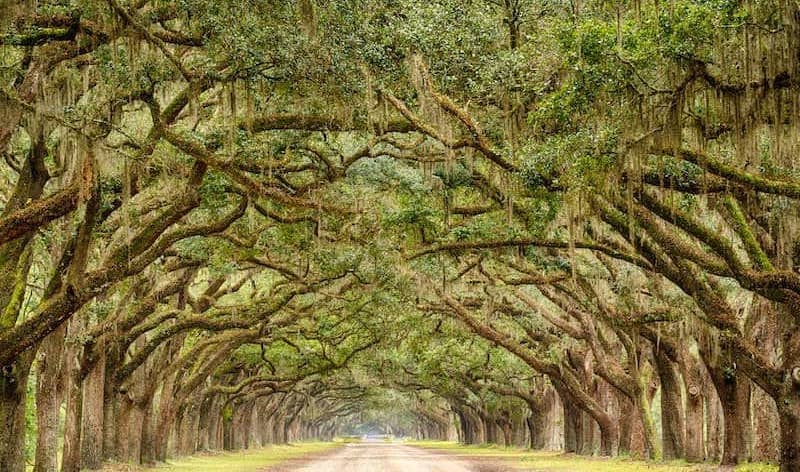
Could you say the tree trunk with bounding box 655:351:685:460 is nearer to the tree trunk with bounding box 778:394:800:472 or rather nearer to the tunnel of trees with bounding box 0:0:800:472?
the tunnel of trees with bounding box 0:0:800:472

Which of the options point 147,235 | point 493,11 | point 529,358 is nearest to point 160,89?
point 147,235

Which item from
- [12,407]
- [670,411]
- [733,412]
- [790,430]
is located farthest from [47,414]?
[670,411]

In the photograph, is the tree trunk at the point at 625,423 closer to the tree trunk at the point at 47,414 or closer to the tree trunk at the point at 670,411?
the tree trunk at the point at 670,411

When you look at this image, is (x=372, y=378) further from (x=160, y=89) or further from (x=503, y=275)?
(x=160, y=89)

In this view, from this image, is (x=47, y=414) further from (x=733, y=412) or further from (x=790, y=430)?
(x=733, y=412)

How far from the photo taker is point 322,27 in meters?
12.5

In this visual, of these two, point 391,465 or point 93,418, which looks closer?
point 93,418

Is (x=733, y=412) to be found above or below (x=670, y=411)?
above

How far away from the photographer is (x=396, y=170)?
18.7 meters

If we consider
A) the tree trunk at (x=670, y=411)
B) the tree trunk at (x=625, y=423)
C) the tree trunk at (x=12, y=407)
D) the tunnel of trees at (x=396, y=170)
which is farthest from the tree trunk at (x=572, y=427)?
the tree trunk at (x=12, y=407)

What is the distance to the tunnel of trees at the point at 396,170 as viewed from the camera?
469 inches

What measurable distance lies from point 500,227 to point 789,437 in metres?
6.31

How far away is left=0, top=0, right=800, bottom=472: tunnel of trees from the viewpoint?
469 inches

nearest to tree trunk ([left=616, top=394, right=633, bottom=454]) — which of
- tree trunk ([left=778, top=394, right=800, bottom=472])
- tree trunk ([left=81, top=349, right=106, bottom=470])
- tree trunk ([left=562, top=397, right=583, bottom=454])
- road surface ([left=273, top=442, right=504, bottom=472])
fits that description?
road surface ([left=273, top=442, right=504, bottom=472])
